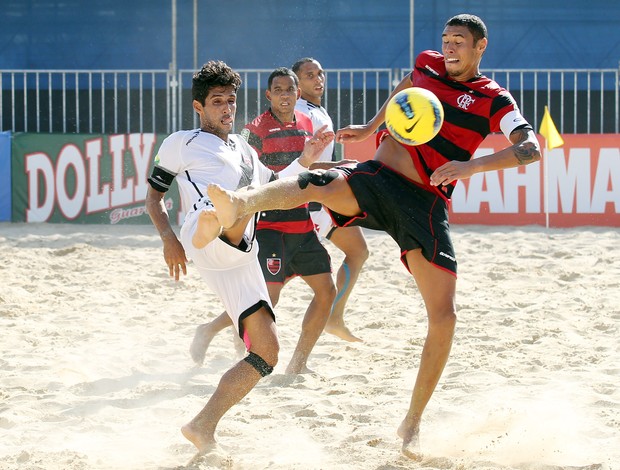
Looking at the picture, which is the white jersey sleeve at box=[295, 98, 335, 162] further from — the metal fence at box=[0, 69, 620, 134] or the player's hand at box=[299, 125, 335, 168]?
the metal fence at box=[0, 69, 620, 134]

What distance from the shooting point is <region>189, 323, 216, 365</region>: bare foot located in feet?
18.9

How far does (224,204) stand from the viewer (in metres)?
3.64

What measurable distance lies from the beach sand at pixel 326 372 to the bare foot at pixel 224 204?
0.99m

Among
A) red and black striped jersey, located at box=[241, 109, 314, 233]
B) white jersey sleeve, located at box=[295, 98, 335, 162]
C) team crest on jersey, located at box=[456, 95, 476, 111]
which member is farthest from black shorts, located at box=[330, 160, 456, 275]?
white jersey sleeve, located at box=[295, 98, 335, 162]

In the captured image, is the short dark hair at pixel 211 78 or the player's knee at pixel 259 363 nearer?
the player's knee at pixel 259 363

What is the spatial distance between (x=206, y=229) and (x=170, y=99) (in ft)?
30.6

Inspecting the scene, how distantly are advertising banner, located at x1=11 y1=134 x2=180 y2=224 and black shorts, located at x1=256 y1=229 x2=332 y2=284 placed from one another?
651cm

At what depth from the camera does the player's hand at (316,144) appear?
470cm

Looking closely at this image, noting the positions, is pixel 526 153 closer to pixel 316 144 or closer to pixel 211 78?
pixel 316 144

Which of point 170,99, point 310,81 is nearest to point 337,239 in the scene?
point 310,81

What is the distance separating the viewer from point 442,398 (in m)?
4.95

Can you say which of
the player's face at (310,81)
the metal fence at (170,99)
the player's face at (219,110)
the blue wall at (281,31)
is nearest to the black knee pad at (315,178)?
the player's face at (219,110)

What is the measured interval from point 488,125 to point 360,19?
373 inches

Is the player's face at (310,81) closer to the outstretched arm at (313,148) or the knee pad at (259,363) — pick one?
the outstretched arm at (313,148)
